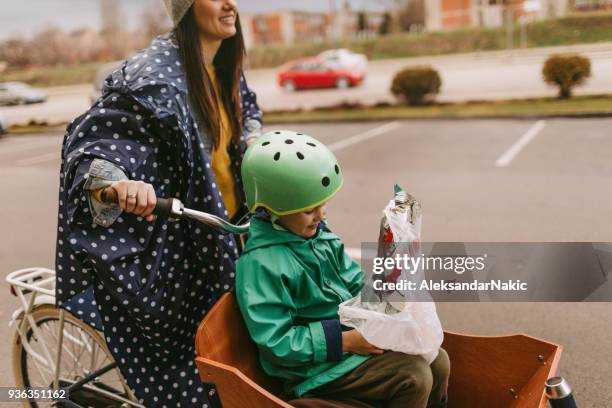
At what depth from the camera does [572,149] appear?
336 inches

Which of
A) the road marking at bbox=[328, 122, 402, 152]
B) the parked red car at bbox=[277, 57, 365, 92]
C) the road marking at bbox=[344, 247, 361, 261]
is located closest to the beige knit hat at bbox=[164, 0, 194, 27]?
the road marking at bbox=[344, 247, 361, 261]

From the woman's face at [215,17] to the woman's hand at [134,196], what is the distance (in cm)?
74

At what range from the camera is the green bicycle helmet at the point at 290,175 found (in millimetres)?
1695

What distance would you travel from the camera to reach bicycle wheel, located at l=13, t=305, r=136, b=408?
233 centimetres

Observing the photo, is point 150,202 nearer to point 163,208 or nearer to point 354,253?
point 163,208

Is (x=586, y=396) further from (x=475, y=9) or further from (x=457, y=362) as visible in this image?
(x=475, y=9)

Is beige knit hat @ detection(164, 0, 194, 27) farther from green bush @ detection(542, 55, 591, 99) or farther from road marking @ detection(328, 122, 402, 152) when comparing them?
green bush @ detection(542, 55, 591, 99)

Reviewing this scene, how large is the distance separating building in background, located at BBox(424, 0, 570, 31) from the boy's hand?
10064mm

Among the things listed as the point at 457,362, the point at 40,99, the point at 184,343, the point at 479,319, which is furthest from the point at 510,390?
the point at 40,99

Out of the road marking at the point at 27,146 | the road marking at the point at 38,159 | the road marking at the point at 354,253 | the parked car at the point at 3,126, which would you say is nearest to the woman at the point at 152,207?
the road marking at the point at 354,253

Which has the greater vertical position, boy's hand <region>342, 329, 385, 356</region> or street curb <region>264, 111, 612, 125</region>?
boy's hand <region>342, 329, 385, 356</region>

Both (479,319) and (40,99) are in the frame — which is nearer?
(479,319)

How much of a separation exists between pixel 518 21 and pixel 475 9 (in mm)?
8011

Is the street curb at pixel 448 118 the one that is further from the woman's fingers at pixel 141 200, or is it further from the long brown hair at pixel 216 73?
the woman's fingers at pixel 141 200
